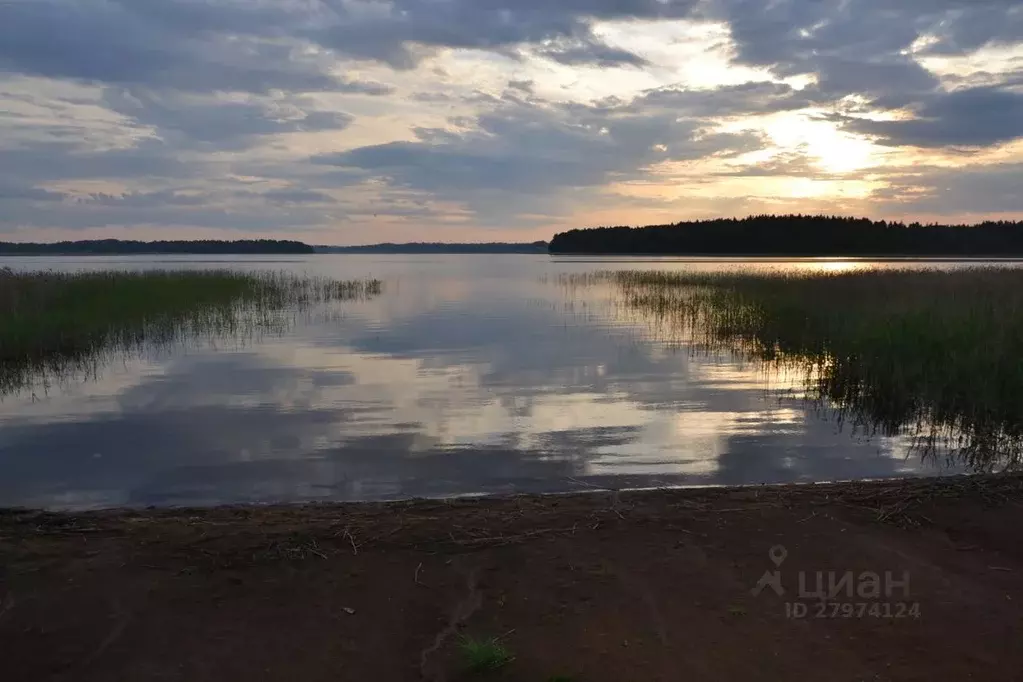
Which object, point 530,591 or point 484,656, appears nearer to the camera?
point 484,656

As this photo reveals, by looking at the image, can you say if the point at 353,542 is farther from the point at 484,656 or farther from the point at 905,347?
the point at 905,347

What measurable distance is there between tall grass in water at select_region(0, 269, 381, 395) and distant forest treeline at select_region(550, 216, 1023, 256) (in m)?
97.2

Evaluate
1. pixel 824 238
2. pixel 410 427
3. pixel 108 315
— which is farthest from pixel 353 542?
pixel 824 238

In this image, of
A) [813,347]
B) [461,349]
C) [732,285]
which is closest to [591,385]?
[461,349]

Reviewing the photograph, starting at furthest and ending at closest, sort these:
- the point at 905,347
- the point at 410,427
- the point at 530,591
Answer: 1. the point at 905,347
2. the point at 410,427
3. the point at 530,591

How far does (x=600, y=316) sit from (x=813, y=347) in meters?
9.03

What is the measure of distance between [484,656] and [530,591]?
858mm

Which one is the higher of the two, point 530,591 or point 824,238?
point 824,238

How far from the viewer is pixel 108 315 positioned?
21.1 meters

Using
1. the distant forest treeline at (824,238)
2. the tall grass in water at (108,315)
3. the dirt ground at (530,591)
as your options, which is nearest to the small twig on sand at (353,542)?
the dirt ground at (530,591)

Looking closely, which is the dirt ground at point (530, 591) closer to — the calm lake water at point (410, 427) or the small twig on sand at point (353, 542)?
the small twig on sand at point (353, 542)

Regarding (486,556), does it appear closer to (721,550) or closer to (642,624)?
(642,624)

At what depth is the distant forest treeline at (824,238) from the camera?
332 ft

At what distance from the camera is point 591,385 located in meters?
13.1
